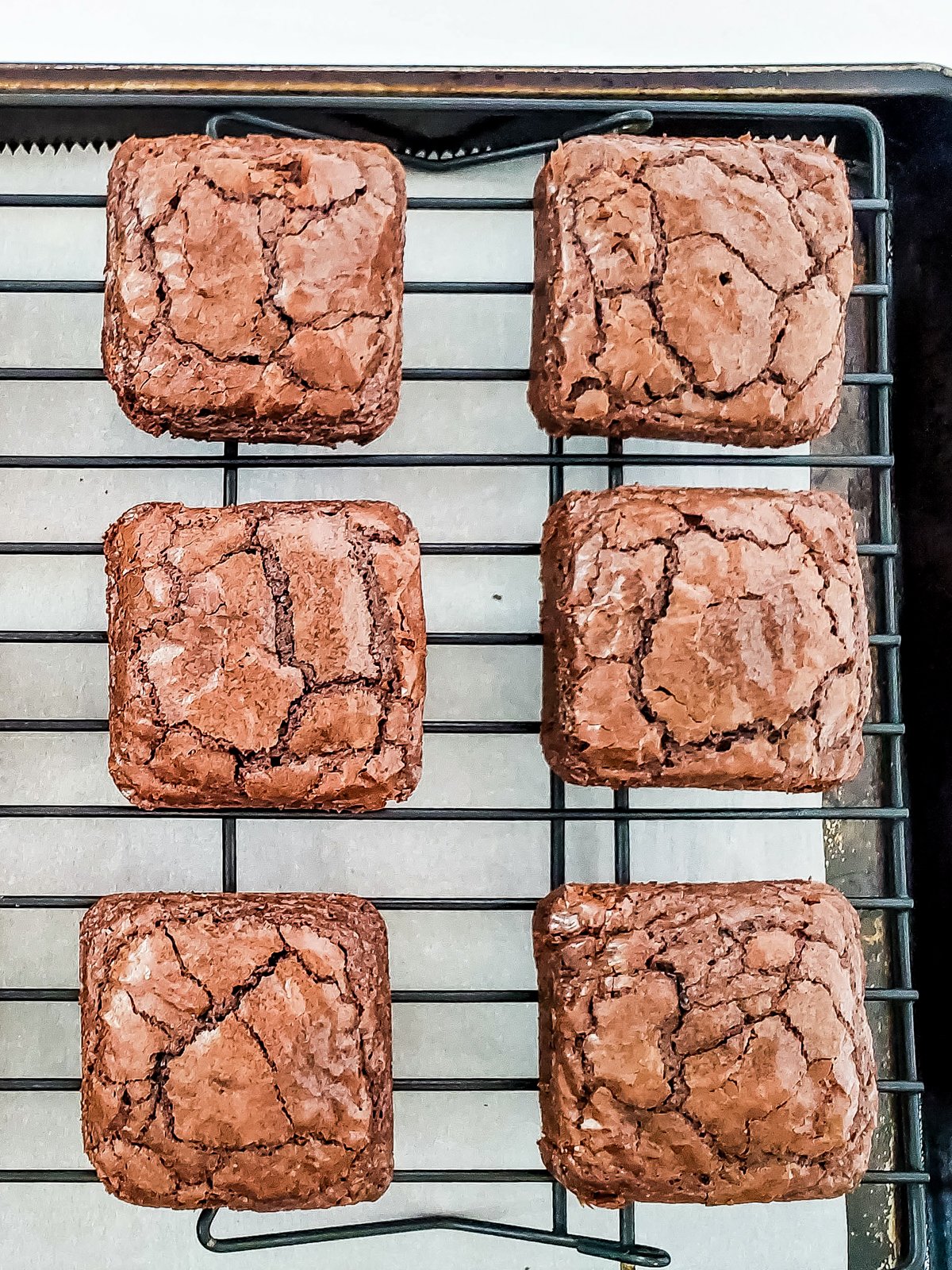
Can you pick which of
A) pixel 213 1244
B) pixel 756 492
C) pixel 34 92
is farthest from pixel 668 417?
pixel 213 1244

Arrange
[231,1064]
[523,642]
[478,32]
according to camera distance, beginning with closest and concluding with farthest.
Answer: [231,1064]
[523,642]
[478,32]

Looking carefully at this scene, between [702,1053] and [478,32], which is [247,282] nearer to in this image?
[478,32]

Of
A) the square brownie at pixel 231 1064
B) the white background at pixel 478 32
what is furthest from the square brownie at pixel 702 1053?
the white background at pixel 478 32

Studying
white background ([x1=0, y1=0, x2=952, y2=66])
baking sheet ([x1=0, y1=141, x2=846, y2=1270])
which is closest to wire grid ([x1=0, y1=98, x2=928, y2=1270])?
baking sheet ([x1=0, y1=141, x2=846, y2=1270])

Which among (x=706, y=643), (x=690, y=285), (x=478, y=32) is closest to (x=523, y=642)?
(x=706, y=643)

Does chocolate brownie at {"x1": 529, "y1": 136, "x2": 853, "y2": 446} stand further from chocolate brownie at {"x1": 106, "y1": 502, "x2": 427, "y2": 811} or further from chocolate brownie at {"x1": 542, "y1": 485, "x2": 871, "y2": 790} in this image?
chocolate brownie at {"x1": 106, "y1": 502, "x2": 427, "y2": 811}

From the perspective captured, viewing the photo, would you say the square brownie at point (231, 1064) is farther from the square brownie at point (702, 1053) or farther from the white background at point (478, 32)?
the white background at point (478, 32)

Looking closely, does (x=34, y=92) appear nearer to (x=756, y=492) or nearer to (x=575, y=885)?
(x=756, y=492)
